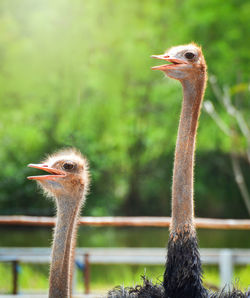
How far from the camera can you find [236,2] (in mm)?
12625

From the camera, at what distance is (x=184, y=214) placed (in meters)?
2.13

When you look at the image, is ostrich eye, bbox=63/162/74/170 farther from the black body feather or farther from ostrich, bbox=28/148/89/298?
the black body feather

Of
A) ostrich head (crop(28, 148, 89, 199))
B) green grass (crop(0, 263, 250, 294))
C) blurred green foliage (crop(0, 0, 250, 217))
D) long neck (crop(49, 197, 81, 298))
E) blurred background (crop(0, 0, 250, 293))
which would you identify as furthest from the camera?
blurred green foliage (crop(0, 0, 250, 217))

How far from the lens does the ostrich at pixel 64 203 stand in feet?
6.69

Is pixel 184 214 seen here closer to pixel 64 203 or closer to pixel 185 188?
pixel 185 188

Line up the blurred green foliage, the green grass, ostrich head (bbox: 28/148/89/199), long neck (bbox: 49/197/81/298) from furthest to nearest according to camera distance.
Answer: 1. the blurred green foliage
2. the green grass
3. ostrich head (bbox: 28/148/89/199)
4. long neck (bbox: 49/197/81/298)

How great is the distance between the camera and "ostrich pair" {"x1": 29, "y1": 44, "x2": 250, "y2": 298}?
208 centimetres

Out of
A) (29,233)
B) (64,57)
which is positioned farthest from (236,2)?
(29,233)

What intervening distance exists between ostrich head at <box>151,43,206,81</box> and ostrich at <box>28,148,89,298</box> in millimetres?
462

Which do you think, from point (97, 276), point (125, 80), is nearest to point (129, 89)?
point (125, 80)

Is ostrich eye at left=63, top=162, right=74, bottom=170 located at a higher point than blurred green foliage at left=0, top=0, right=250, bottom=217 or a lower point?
lower

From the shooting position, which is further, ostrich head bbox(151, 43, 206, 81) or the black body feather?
ostrich head bbox(151, 43, 206, 81)

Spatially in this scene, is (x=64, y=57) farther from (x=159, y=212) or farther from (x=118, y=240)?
(x=118, y=240)

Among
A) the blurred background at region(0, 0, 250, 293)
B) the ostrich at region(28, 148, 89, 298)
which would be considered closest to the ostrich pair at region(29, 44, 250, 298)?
the ostrich at region(28, 148, 89, 298)
